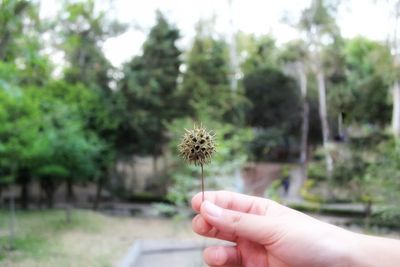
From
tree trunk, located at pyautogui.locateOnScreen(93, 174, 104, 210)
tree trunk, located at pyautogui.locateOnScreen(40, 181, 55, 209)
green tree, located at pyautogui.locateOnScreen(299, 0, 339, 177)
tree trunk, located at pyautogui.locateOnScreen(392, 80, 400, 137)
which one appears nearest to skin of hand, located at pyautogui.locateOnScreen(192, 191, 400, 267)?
tree trunk, located at pyautogui.locateOnScreen(392, 80, 400, 137)

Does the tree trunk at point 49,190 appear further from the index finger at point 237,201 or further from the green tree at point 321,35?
the index finger at point 237,201

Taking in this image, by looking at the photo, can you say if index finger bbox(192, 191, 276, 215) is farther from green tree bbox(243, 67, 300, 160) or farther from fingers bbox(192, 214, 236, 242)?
green tree bbox(243, 67, 300, 160)

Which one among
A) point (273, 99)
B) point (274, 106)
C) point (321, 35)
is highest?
point (321, 35)

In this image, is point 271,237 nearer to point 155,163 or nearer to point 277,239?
point 277,239

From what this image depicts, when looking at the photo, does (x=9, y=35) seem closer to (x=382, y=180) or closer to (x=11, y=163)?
(x=11, y=163)

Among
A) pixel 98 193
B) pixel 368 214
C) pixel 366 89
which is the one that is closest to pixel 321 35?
pixel 366 89

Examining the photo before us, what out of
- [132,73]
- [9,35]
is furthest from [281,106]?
[9,35]

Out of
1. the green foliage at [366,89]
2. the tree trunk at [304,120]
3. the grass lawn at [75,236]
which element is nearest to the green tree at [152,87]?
the grass lawn at [75,236]
